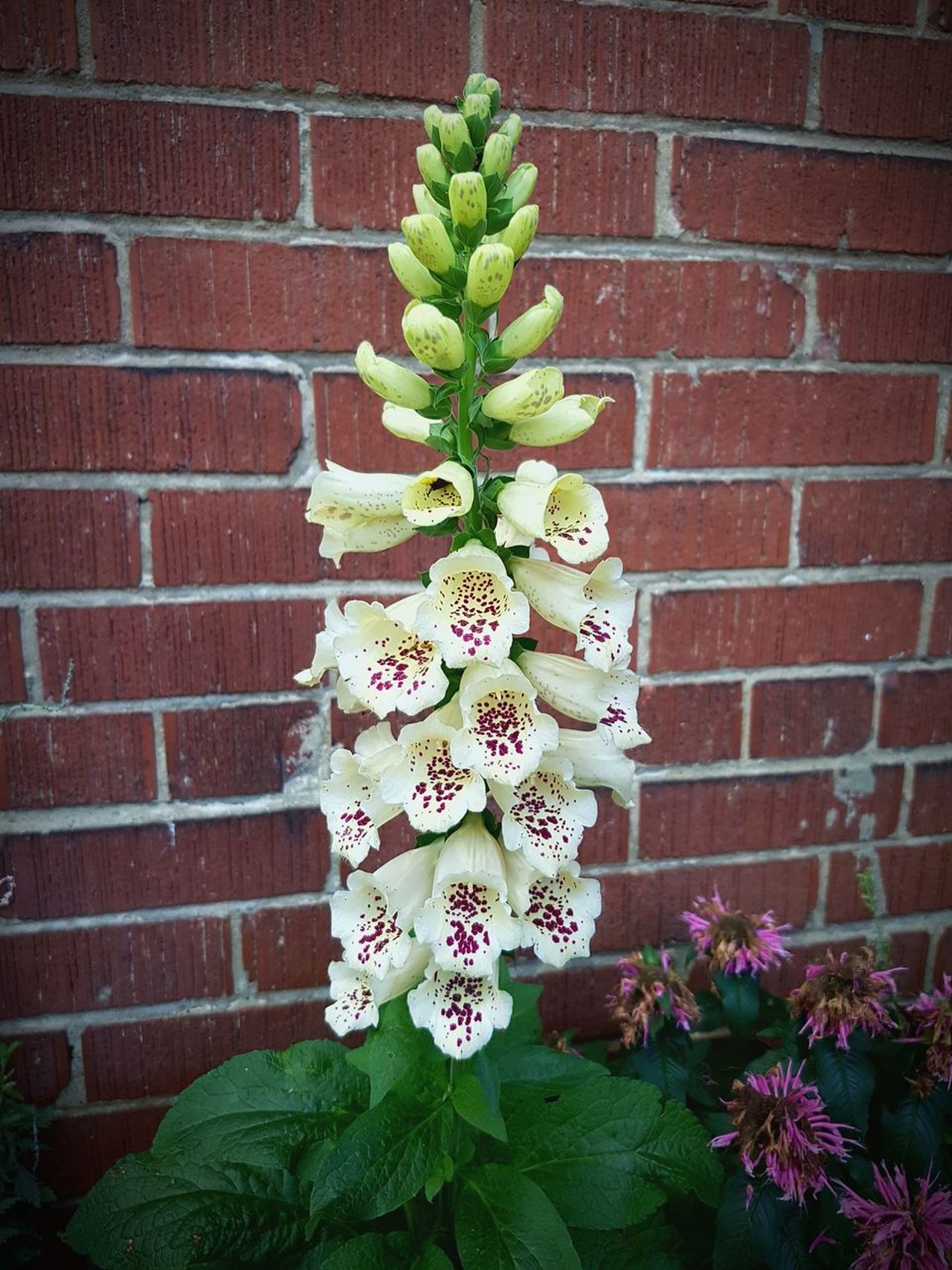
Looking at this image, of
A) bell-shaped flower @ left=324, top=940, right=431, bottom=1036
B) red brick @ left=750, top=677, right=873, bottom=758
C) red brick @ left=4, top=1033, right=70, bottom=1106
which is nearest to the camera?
bell-shaped flower @ left=324, top=940, right=431, bottom=1036

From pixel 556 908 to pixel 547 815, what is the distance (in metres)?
0.09

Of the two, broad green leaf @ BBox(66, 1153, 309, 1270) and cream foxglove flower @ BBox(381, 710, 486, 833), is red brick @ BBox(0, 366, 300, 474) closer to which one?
cream foxglove flower @ BBox(381, 710, 486, 833)

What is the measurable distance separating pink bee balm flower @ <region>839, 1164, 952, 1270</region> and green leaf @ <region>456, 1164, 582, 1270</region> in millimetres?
316

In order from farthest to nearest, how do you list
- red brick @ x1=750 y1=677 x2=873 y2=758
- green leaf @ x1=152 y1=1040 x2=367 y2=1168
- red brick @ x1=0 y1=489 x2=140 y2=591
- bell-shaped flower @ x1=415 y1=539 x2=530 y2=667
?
red brick @ x1=750 y1=677 x2=873 y2=758 < red brick @ x1=0 y1=489 x2=140 y2=591 < green leaf @ x1=152 y1=1040 x2=367 y2=1168 < bell-shaped flower @ x1=415 y1=539 x2=530 y2=667

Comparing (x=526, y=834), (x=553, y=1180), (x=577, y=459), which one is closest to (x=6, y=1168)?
(x=553, y=1180)

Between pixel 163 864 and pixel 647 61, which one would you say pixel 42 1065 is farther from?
pixel 647 61

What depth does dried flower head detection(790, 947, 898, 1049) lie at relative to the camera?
3.23 ft

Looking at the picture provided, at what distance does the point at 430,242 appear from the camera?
695 mm

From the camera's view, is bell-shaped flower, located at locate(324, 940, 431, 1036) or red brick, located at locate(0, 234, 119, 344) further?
red brick, located at locate(0, 234, 119, 344)

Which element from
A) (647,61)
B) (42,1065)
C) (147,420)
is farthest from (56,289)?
(42,1065)

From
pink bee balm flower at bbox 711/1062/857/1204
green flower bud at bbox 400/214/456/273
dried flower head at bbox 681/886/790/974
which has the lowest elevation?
pink bee balm flower at bbox 711/1062/857/1204

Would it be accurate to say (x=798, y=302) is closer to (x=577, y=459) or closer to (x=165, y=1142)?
(x=577, y=459)

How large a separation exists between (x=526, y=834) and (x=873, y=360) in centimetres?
92

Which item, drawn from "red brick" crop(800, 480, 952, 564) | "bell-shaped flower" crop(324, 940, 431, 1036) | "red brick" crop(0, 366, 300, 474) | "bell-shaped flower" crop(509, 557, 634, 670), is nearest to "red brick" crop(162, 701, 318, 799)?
"red brick" crop(0, 366, 300, 474)
